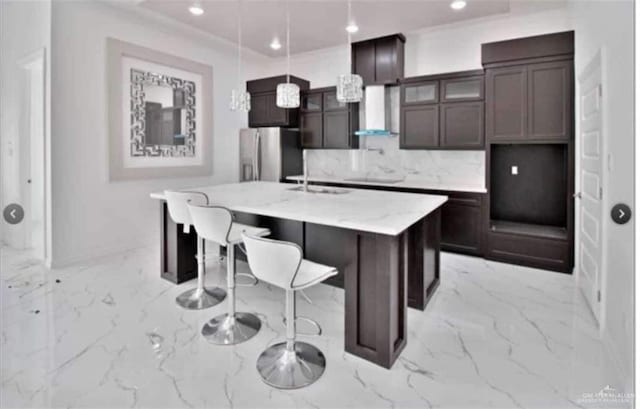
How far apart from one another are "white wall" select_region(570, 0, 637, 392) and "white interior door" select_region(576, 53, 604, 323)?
0.16 meters

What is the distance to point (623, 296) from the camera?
6.79 ft

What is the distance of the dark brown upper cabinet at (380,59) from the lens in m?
5.09

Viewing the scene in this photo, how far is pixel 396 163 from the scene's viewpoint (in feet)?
18.2

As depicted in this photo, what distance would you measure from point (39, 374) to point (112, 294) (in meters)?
1.21

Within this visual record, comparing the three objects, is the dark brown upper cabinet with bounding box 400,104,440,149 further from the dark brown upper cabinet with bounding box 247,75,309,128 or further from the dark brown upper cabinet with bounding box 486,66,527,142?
the dark brown upper cabinet with bounding box 247,75,309,128

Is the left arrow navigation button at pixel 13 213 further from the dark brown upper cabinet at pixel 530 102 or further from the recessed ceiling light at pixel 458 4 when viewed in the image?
the recessed ceiling light at pixel 458 4

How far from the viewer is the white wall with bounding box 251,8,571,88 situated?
439 cm

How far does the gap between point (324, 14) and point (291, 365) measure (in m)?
4.07

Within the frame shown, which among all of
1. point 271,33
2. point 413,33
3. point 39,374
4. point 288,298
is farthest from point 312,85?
point 39,374

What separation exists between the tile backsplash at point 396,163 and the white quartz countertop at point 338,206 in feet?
6.97

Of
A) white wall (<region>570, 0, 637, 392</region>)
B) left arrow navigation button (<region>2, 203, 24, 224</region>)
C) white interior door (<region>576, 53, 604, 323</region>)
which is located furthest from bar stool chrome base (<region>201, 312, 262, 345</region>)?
white interior door (<region>576, 53, 604, 323</region>)

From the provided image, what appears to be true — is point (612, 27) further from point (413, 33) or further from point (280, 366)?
point (413, 33)

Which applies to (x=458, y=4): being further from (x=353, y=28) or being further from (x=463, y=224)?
(x=463, y=224)

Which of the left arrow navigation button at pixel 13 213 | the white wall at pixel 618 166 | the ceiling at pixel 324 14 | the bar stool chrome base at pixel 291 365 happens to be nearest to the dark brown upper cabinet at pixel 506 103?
the ceiling at pixel 324 14
